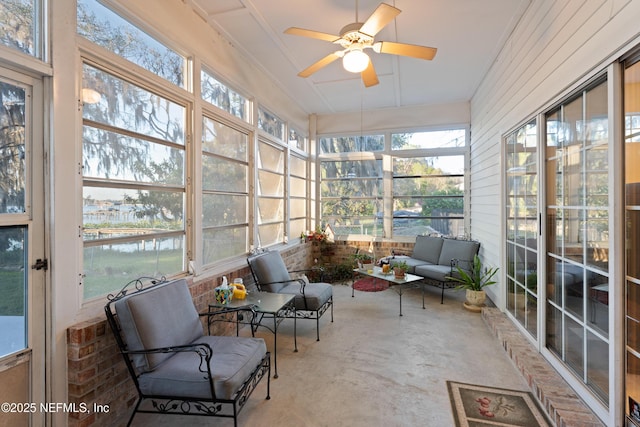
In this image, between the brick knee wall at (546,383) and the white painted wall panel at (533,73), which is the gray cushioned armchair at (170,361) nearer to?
the brick knee wall at (546,383)

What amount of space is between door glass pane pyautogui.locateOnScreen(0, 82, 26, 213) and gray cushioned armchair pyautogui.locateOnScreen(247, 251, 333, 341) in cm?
222

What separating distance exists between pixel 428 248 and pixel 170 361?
4766 mm

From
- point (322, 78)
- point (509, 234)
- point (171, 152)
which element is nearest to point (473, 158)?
point (509, 234)

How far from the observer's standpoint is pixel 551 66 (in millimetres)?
2578

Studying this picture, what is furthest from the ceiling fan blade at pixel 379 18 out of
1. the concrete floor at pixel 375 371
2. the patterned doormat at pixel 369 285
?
the patterned doormat at pixel 369 285

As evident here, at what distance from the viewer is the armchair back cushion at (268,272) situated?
145 inches

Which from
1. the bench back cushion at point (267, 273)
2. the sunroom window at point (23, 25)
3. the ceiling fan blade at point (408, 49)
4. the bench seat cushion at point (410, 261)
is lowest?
the bench seat cushion at point (410, 261)

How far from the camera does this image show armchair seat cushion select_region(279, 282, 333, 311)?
3518 mm

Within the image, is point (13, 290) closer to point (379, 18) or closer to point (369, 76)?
point (379, 18)

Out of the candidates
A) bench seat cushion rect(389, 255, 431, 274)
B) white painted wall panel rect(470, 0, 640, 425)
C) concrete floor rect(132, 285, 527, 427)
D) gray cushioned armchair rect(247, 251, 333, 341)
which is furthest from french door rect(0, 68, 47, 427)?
bench seat cushion rect(389, 255, 431, 274)

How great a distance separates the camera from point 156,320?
2.08 m

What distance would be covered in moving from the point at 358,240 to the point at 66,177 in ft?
17.5

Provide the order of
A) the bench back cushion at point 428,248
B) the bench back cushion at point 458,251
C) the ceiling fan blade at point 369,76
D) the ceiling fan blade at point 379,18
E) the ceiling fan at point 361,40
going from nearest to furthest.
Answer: the ceiling fan blade at point 379,18
the ceiling fan at point 361,40
the ceiling fan blade at point 369,76
the bench back cushion at point 458,251
the bench back cushion at point 428,248

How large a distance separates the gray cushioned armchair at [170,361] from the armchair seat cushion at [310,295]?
4.21 ft
